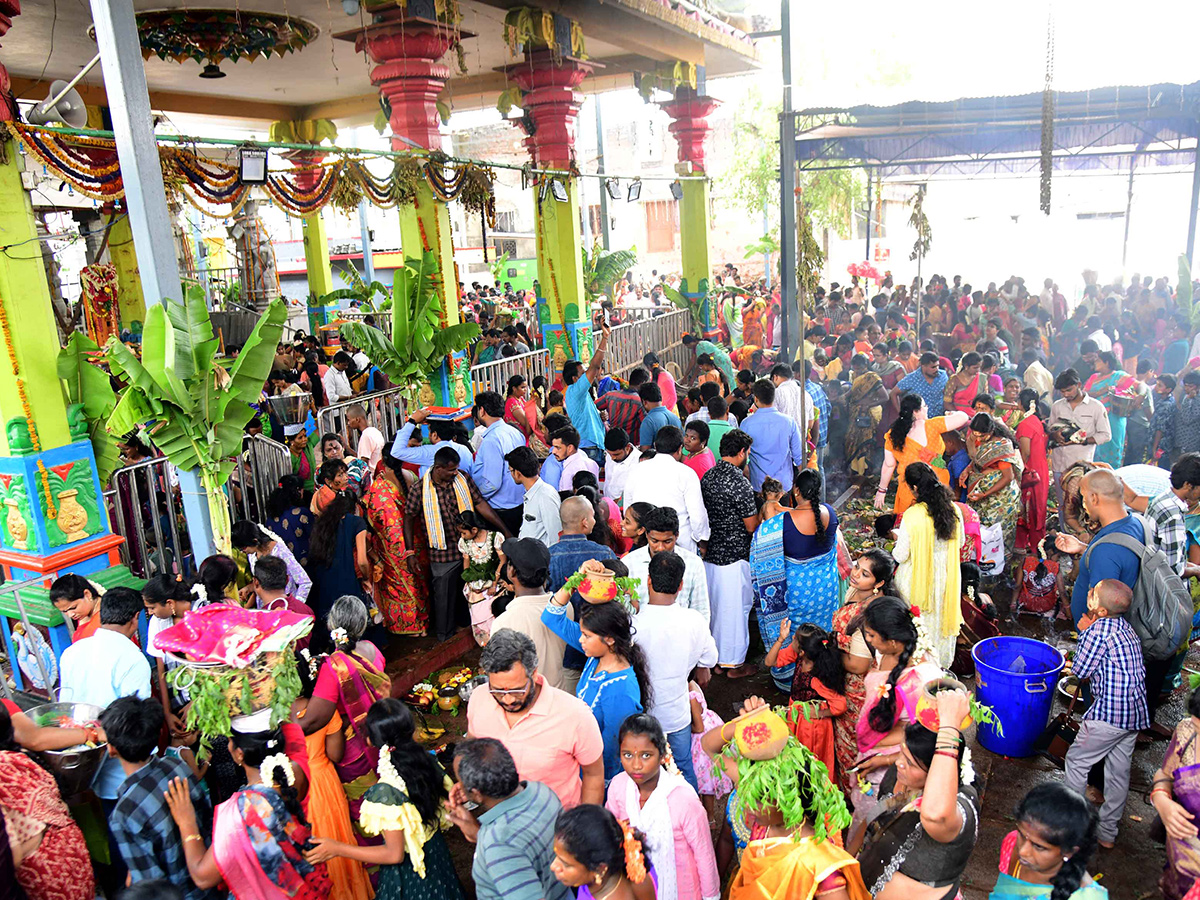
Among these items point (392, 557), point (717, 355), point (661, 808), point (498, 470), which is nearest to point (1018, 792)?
point (661, 808)

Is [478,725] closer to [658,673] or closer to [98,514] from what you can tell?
[658,673]

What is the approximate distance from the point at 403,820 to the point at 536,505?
278 centimetres

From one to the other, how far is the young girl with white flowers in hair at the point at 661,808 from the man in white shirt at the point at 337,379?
855 cm

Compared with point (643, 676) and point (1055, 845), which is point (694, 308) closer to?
point (643, 676)

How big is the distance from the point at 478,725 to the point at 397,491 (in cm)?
325

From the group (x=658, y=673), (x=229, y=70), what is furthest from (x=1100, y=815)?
(x=229, y=70)

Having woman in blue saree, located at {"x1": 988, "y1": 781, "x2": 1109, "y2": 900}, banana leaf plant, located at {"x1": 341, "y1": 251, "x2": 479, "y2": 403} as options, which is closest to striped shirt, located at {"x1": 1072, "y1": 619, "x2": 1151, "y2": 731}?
woman in blue saree, located at {"x1": 988, "y1": 781, "x2": 1109, "y2": 900}

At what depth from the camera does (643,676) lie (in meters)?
3.69

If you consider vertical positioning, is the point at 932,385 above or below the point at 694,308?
below

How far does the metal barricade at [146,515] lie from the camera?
236 inches

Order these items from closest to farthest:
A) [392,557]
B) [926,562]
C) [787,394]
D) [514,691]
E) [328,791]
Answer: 1. [514,691]
2. [328,791]
3. [926,562]
4. [392,557]
5. [787,394]

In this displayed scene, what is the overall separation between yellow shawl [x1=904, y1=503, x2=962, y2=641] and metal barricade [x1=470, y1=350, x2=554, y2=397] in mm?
5517

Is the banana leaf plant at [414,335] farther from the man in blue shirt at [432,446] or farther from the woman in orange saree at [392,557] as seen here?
the woman in orange saree at [392,557]

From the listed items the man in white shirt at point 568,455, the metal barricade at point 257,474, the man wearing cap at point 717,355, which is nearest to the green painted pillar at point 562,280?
the man wearing cap at point 717,355
